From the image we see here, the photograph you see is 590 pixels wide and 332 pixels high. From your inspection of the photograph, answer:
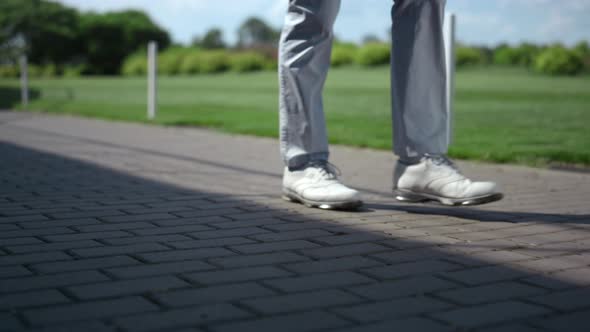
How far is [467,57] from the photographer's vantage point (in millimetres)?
34281

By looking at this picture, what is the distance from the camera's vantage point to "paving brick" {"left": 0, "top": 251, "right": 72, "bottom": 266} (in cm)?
222

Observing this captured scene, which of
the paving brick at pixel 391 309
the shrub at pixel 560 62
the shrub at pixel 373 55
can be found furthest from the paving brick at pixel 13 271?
the shrub at pixel 373 55

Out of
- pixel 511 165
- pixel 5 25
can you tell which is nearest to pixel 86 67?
pixel 5 25

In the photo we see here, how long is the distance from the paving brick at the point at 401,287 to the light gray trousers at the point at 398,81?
128 centimetres

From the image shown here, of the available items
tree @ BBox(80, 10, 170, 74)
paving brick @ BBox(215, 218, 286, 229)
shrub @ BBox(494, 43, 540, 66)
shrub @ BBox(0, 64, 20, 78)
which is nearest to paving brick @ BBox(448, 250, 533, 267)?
paving brick @ BBox(215, 218, 286, 229)

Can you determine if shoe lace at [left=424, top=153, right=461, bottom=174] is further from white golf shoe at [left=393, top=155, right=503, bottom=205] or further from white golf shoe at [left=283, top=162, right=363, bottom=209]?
white golf shoe at [left=283, top=162, right=363, bottom=209]

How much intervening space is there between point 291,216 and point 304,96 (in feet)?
1.82

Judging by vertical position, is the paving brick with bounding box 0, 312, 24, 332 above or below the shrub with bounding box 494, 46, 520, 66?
below

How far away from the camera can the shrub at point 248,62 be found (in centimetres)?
4334

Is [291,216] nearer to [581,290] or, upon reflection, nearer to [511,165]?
[581,290]

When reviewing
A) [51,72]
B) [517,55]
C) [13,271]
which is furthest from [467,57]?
[51,72]

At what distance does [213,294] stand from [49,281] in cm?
48

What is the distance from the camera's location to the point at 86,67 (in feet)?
221

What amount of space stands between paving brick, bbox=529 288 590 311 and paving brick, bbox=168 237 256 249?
1053 mm
